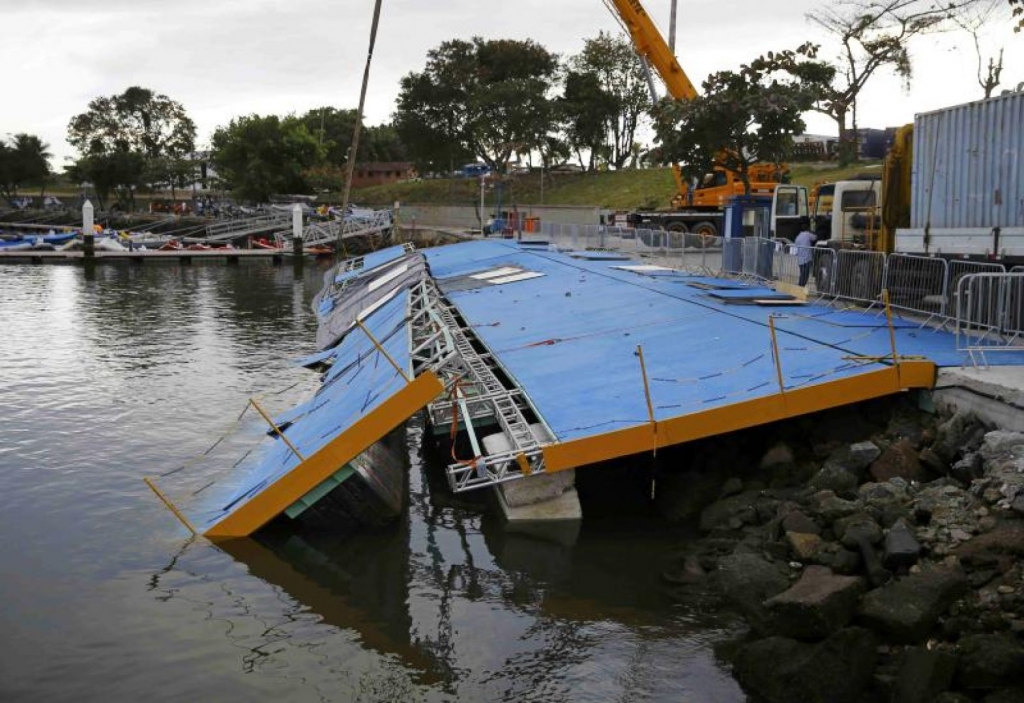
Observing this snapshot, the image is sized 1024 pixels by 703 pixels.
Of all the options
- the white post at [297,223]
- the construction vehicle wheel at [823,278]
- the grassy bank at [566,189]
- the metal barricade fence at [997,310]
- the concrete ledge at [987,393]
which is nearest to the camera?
the concrete ledge at [987,393]

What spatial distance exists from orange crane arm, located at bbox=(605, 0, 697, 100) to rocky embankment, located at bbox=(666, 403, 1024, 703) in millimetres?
32240

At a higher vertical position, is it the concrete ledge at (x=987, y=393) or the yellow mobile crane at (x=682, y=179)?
the yellow mobile crane at (x=682, y=179)

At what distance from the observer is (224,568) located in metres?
11.7

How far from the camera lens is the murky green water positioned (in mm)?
9008

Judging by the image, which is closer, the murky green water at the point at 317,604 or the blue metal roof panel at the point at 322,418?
the murky green water at the point at 317,604

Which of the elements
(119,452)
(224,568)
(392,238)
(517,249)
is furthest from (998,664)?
(392,238)

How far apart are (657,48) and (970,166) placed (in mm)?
27258

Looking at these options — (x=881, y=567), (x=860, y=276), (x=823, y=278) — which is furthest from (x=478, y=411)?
(x=823, y=278)

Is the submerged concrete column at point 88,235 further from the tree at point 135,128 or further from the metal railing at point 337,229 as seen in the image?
the tree at point 135,128

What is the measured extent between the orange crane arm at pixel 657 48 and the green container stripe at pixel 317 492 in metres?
33.4

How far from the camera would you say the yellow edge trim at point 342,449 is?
11812mm

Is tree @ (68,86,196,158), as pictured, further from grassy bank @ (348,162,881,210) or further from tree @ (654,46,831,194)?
tree @ (654,46,831,194)

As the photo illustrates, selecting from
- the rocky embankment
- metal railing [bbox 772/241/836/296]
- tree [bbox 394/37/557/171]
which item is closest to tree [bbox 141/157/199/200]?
tree [bbox 394/37/557/171]

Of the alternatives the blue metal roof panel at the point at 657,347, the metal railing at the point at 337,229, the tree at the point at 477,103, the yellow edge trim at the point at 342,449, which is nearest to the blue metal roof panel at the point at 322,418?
the yellow edge trim at the point at 342,449
